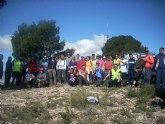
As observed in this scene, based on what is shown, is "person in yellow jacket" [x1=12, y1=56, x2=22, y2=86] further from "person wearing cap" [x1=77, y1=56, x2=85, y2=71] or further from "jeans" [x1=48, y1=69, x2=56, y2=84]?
"person wearing cap" [x1=77, y1=56, x2=85, y2=71]

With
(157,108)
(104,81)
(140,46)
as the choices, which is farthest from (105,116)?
(140,46)

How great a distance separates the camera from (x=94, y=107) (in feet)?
35.0

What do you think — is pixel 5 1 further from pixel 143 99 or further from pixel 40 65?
pixel 143 99

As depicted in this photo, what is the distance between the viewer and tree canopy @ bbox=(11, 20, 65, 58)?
40.7 metres

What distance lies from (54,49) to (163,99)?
3351 cm

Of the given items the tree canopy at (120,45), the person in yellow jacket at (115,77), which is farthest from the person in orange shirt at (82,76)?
the tree canopy at (120,45)

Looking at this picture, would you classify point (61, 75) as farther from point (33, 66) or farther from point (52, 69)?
point (33, 66)

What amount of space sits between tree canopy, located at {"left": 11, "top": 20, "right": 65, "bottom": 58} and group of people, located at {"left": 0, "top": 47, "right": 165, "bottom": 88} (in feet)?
72.8

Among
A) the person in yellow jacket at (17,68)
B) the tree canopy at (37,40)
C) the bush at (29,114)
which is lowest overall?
the bush at (29,114)

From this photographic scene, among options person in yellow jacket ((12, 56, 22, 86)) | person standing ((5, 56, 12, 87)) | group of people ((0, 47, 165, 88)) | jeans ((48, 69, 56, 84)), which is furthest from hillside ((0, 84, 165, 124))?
person standing ((5, 56, 12, 87))

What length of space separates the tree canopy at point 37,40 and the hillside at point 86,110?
28.4 m

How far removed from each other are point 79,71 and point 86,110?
6920mm

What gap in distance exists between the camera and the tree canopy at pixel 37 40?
133 ft

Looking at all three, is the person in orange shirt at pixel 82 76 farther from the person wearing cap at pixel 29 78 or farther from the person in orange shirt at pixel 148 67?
the person in orange shirt at pixel 148 67
